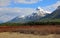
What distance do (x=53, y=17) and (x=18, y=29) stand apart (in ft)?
9.04

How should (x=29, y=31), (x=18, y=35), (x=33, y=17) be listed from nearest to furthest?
(x=18, y=35)
(x=29, y=31)
(x=33, y=17)

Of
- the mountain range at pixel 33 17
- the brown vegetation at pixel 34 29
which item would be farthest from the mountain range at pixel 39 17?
the brown vegetation at pixel 34 29

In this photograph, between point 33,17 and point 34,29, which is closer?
point 34,29

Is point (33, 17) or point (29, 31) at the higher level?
point (33, 17)

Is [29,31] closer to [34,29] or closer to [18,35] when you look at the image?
[34,29]

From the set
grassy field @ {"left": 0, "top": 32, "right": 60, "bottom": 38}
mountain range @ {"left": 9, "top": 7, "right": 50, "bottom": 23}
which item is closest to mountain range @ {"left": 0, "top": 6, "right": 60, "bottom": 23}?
mountain range @ {"left": 9, "top": 7, "right": 50, "bottom": 23}

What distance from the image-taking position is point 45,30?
10.9 m

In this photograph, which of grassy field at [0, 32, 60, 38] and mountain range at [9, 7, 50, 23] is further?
mountain range at [9, 7, 50, 23]

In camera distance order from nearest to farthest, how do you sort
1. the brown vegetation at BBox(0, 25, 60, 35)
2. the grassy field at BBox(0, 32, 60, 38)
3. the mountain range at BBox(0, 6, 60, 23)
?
the grassy field at BBox(0, 32, 60, 38) < the brown vegetation at BBox(0, 25, 60, 35) < the mountain range at BBox(0, 6, 60, 23)

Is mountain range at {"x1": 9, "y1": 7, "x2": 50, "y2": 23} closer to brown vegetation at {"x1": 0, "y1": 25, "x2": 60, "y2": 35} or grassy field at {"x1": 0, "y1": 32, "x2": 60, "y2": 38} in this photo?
brown vegetation at {"x1": 0, "y1": 25, "x2": 60, "y2": 35}


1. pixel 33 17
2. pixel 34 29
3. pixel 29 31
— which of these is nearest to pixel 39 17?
pixel 33 17

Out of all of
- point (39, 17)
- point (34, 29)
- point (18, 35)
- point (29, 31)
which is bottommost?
point (18, 35)

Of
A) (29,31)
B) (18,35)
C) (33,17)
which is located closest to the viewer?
(18,35)

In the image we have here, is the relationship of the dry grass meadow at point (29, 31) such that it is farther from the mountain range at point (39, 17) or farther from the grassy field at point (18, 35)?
the mountain range at point (39, 17)
